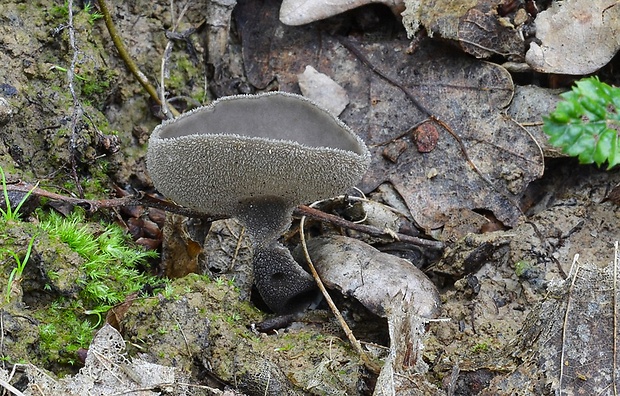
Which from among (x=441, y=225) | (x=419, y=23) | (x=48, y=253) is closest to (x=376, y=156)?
(x=441, y=225)

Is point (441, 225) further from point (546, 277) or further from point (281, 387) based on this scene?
point (281, 387)

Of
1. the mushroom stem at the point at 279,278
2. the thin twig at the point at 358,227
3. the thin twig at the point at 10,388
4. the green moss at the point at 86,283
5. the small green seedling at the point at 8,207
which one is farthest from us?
the thin twig at the point at 358,227

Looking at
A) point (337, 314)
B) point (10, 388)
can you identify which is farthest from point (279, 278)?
point (10, 388)

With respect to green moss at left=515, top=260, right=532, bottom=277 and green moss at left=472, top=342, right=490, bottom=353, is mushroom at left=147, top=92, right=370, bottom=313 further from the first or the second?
green moss at left=515, top=260, right=532, bottom=277

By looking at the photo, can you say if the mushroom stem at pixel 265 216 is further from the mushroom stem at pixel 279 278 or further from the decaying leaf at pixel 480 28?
the decaying leaf at pixel 480 28

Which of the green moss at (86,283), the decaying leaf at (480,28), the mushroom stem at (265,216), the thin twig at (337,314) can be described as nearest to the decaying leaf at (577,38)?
the decaying leaf at (480,28)

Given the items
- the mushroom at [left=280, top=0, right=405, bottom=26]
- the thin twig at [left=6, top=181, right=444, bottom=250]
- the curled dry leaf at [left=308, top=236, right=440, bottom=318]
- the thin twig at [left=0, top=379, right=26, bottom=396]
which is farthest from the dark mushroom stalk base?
the mushroom at [left=280, top=0, right=405, bottom=26]

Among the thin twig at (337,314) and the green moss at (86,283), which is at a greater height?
the green moss at (86,283)

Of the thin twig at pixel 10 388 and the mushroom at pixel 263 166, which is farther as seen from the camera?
the mushroom at pixel 263 166
